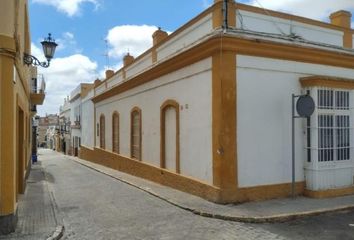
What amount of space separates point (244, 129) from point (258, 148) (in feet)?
2.05

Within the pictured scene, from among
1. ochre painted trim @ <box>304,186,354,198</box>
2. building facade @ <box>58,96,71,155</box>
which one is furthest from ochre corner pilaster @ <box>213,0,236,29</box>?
building facade @ <box>58,96,71,155</box>

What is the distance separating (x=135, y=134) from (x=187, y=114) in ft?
19.6

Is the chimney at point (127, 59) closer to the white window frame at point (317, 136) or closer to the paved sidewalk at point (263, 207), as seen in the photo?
the paved sidewalk at point (263, 207)

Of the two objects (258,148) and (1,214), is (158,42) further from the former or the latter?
(1,214)

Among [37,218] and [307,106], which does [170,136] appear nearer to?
[307,106]

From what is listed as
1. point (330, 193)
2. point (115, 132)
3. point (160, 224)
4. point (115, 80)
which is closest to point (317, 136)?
point (330, 193)

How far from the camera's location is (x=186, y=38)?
11.3 metres

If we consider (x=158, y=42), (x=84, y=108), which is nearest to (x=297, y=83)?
(x=158, y=42)

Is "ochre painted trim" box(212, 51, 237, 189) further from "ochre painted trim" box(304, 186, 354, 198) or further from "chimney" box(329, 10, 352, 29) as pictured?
"chimney" box(329, 10, 352, 29)

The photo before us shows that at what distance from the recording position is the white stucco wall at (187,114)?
10.0 meters

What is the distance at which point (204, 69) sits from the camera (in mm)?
10062

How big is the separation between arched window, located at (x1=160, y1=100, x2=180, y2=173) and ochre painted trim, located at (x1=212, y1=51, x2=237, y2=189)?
2.49 m

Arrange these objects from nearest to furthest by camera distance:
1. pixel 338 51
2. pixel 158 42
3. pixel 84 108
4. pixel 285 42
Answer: pixel 285 42 → pixel 338 51 → pixel 158 42 → pixel 84 108

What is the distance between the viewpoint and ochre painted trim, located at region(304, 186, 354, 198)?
9945 mm
